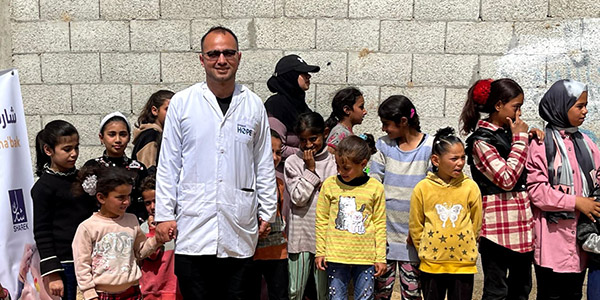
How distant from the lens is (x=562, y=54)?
557cm

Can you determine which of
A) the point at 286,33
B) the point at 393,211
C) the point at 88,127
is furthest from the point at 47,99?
the point at 393,211

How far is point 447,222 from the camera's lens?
3982 millimetres

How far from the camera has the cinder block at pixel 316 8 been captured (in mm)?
5738

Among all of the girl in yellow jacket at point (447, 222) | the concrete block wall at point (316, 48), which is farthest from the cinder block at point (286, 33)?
the girl in yellow jacket at point (447, 222)

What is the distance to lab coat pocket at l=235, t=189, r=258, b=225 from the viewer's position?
3525 millimetres

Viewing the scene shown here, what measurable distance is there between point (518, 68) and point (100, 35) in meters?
4.01

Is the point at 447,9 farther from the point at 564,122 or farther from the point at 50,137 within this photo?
the point at 50,137

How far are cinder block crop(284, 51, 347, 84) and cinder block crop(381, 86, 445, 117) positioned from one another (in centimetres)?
51

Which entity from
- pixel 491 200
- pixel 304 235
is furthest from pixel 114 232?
pixel 491 200

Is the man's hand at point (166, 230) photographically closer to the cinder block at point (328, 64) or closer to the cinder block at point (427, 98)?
the cinder block at point (328, 64)

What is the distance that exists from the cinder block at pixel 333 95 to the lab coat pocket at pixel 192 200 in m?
2.56

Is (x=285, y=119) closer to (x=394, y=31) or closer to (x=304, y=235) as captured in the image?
(x=304, y=235)

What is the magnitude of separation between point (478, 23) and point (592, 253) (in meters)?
2.43

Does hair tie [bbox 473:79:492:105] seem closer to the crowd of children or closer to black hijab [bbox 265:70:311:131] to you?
the crowd of children
